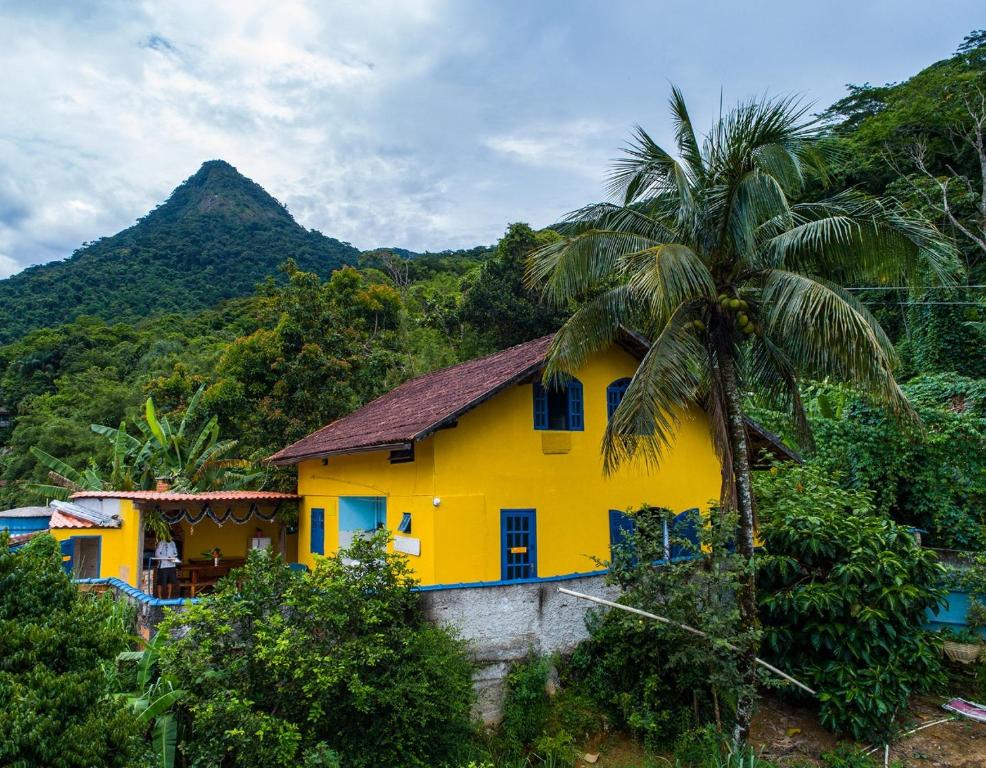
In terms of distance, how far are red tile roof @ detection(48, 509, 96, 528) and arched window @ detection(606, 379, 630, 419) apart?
11.0m

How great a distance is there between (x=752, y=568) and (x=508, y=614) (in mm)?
3300

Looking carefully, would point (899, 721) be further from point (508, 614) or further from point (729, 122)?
point (729, 122)

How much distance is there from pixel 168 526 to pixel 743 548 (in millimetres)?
12559

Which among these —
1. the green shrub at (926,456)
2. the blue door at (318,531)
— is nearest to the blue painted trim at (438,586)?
the blue door at (318,531)

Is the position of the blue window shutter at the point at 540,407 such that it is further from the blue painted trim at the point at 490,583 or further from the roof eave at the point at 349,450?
the blue painted trim at the point at 490,583

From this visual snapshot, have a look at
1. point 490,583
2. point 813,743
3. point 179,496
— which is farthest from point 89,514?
point 813,743

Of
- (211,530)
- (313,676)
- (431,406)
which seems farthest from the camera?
(211,530)

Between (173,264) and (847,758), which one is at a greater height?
(173,264)

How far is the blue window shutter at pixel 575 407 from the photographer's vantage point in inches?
463

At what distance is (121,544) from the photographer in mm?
14141

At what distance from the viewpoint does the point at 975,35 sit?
27.4 meters

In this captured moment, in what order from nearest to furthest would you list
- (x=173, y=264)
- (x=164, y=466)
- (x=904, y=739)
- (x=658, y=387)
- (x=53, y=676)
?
(x=53, y=676) < (x=658, y=387) < (x=904, y=739) < (x=164, y=466) < (x=173, y=264)

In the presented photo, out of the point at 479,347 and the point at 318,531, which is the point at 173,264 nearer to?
the point at 479,347

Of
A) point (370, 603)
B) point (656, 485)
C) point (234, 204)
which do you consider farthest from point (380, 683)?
point (234, 204)
